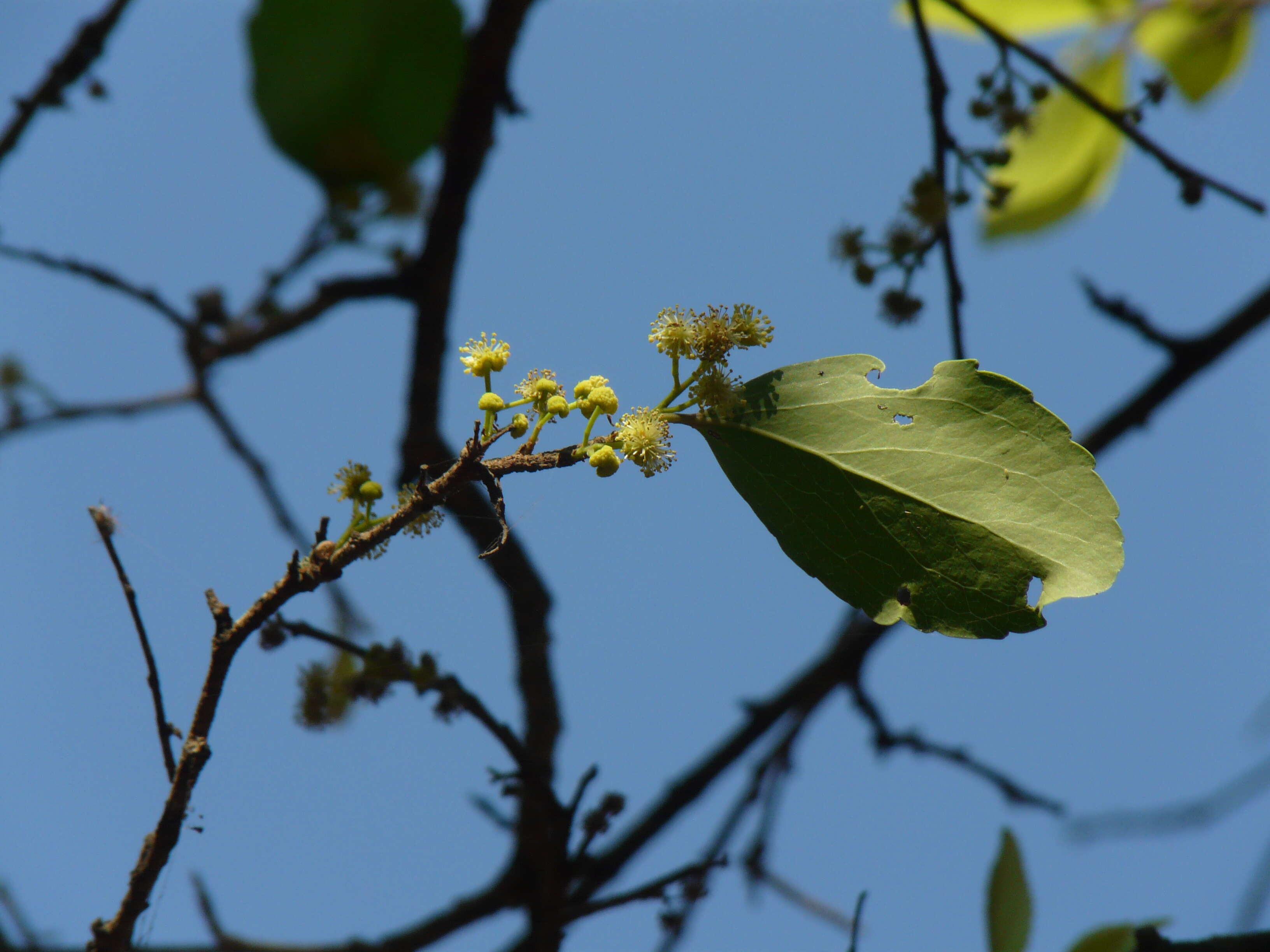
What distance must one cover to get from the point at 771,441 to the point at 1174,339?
196cm

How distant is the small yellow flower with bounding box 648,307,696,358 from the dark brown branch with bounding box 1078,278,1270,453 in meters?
1.87

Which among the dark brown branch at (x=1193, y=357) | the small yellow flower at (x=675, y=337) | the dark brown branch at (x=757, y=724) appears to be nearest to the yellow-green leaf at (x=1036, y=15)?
the dark brown branch at (x=1193, y=357)

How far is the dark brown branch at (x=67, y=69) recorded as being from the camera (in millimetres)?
1957

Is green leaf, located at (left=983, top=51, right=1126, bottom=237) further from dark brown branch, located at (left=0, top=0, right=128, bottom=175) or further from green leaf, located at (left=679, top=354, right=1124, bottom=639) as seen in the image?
dark brown branch, located at (left=0, top=0, right=128, bottom=175)

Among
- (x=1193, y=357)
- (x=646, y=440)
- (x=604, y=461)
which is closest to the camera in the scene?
(x=604, y=461)

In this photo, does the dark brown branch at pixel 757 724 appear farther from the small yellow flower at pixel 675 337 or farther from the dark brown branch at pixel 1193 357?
the small yellow flower at pixel 675 337

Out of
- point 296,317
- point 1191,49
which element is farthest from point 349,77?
point 1191,49

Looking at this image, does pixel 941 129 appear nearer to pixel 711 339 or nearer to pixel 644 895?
pixel 711 339

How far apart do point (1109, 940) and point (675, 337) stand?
1.72 meters

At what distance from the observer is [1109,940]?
1.87 meters

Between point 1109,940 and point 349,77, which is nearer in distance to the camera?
point 349,77

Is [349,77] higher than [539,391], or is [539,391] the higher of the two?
[349,77]

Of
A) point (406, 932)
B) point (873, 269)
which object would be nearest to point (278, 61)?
point (873, 269)

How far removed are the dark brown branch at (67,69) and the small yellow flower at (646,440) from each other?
1.74 metres
